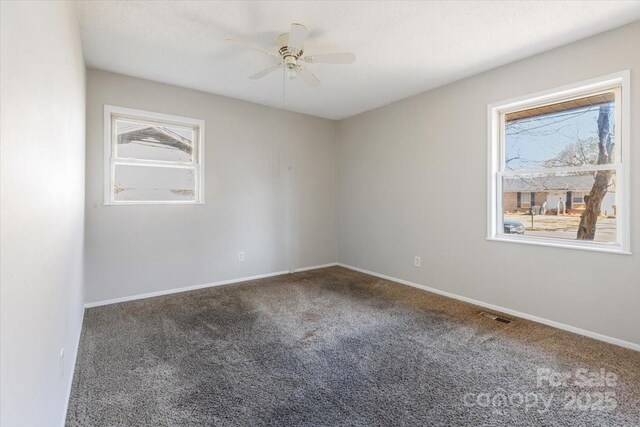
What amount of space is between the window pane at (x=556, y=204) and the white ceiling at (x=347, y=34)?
1.23m

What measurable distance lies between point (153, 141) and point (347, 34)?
2642mm

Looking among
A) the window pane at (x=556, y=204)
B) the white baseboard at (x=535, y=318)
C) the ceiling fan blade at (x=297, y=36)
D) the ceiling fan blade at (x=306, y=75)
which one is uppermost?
the ceiling fan blade at (x=297, y=36)

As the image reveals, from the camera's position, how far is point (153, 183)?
12.5 ft

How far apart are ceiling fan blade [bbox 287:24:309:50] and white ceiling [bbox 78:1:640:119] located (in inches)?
7.0

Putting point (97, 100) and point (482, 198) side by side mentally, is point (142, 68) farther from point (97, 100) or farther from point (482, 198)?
point (482, 198)

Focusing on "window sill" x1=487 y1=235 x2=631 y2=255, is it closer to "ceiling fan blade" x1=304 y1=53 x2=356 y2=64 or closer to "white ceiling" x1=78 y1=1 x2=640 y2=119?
"white ceiling" x1=78 y1=1 x2=640 y2=119

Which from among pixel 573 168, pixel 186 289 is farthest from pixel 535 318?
pixel 186 289

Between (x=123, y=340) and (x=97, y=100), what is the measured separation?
2.56 meters

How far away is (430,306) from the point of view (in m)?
3.45

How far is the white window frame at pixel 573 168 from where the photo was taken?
8.20 feet

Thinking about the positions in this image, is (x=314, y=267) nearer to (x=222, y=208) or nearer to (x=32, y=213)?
(x=222, y=208)

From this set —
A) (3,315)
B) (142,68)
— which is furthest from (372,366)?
(142,68)

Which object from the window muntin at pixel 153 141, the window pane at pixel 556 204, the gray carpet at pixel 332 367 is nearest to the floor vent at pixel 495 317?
the gray carpet at pixel 332 367

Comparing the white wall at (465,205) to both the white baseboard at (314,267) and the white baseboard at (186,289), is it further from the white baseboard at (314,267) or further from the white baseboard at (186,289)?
the white baseboard at (186,289)
